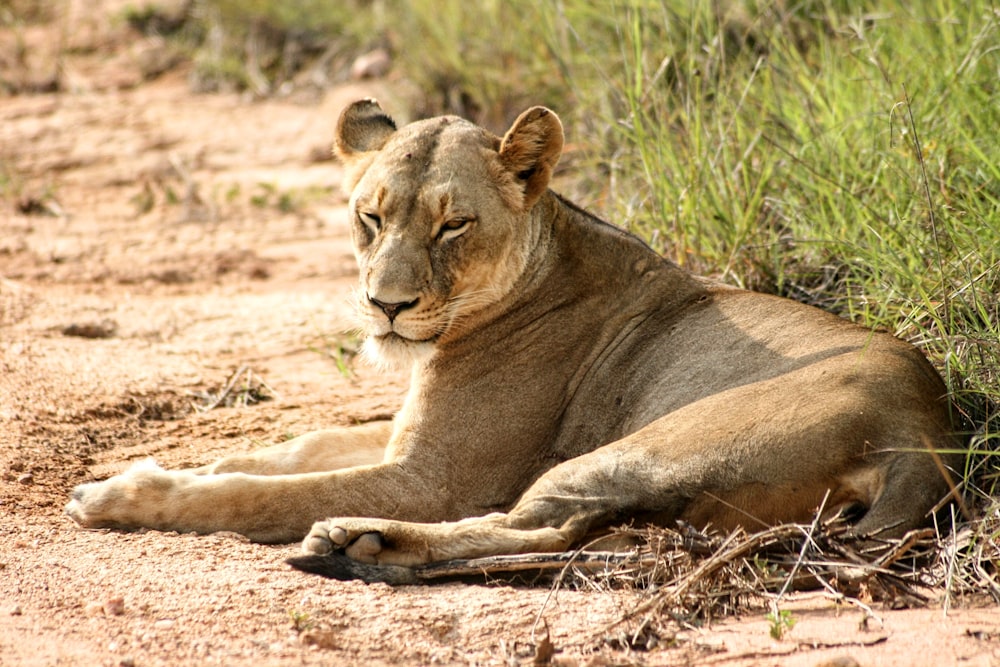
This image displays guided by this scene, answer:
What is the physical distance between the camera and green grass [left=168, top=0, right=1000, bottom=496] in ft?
15.4

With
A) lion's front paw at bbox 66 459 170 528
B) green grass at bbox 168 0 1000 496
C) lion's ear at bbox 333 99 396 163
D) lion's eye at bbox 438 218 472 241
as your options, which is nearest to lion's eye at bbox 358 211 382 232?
lion's eye at bbox 438 218 472 241

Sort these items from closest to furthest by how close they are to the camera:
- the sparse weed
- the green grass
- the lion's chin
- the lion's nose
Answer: the sparse weed < the lion's nose < the lion's chin < the green grass

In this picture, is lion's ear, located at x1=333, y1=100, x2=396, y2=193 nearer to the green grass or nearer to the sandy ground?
the sandy ground

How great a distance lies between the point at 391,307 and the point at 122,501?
1165 mm

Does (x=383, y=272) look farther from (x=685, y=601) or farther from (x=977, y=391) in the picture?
(x=977, y=391)

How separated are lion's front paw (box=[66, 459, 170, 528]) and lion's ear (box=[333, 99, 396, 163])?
1.60m

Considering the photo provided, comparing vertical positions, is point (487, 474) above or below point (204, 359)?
above

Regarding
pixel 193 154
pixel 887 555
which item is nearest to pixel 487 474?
pixel 887 555

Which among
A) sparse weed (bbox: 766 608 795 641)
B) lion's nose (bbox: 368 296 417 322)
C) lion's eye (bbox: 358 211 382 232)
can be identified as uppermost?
lion's eye (bbox: 358 211 382 232)

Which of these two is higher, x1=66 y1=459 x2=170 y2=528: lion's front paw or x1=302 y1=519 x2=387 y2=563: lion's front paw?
x1=302 y1=519 x2=387 y2=563: lion's front paw

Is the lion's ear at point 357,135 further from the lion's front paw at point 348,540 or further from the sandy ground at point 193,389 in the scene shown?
the lion's front paw at point 348,540

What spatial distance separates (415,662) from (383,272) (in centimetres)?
163

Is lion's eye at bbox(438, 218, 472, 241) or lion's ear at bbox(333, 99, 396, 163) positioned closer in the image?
lion's eye at bbox(438, 218, 472, 241)

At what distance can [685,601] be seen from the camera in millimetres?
3455
